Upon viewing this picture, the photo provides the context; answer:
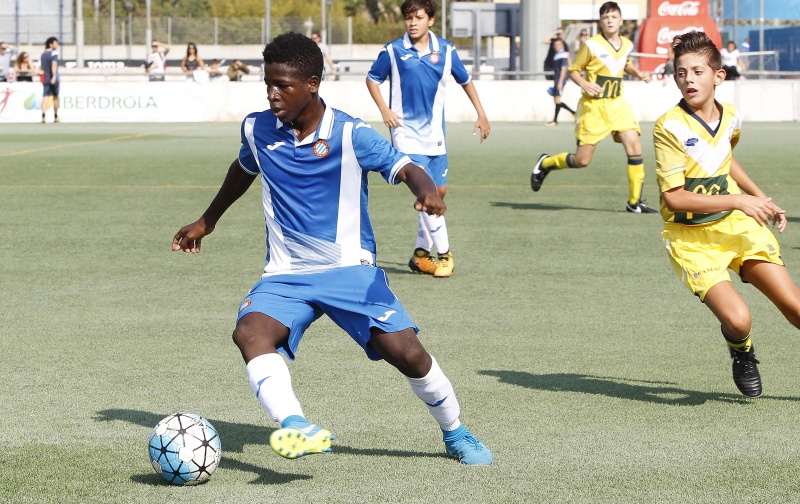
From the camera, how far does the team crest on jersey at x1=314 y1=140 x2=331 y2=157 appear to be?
4715mm

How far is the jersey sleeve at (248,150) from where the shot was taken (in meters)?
4.82

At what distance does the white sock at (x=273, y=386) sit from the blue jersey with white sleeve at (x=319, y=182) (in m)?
0.47

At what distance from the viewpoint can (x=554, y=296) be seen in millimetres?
8602

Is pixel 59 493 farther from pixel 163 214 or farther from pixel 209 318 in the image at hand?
pixel 163 214

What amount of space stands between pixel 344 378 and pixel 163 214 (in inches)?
289

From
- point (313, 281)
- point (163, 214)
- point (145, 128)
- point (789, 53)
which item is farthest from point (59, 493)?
point (789, 53)

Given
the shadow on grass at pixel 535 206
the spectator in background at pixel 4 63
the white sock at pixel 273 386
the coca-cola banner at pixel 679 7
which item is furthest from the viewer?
the coca-cola banner at pixel 679 7

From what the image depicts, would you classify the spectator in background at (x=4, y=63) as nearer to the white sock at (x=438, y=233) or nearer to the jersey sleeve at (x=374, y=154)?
the white sock at (x=438, y=233)

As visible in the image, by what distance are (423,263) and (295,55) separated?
5.21m

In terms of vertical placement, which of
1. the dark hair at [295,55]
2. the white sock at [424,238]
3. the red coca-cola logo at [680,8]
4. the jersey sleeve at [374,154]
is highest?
the red coca-cola logo at [680,8]

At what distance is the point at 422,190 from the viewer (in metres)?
4.45

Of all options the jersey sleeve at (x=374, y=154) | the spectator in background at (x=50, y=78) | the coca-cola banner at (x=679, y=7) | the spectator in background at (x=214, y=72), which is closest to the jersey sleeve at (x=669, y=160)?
the jersey sleeve at (x=374, y=154)

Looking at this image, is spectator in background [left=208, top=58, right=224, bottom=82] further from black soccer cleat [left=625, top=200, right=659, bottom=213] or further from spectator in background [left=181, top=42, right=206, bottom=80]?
black soccer cleat [left=625, top=200, right=659, bottom=213]

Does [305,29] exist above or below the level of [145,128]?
Answer: above
